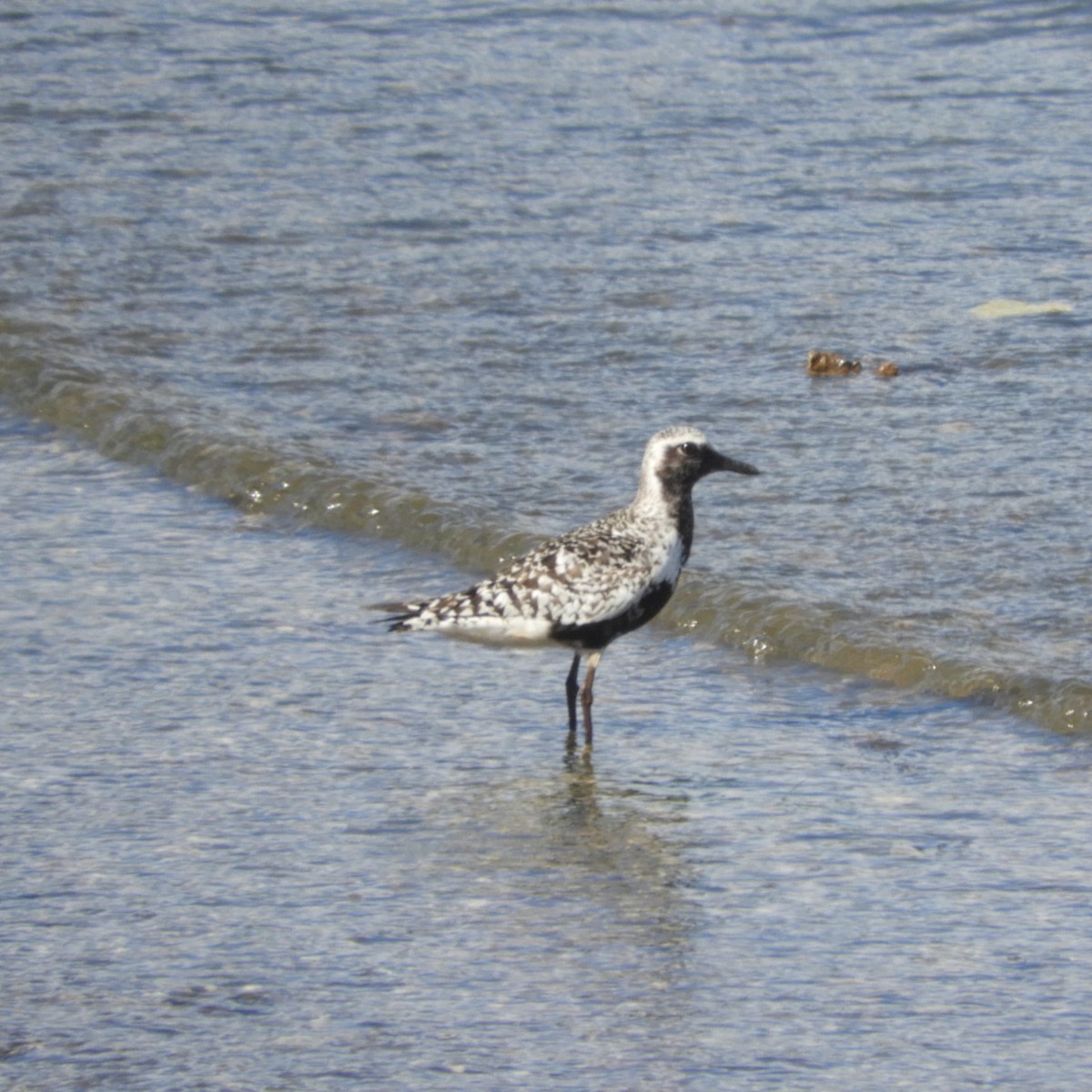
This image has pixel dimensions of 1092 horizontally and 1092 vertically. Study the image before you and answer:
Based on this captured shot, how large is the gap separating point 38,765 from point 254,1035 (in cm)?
172

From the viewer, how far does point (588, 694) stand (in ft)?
21.5

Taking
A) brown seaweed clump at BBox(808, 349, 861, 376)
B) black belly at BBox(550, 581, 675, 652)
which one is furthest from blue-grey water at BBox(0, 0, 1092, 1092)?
black belly at BBox(550, 581, 675, 652)

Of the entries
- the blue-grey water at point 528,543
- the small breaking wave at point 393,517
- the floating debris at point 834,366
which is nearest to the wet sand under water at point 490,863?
the blue-grey water at point 528,543

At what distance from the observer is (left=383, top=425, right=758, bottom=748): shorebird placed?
6.62 metres

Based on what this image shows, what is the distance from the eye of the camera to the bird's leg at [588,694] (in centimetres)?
648

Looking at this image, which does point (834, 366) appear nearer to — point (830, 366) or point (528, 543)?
point (830, 366)

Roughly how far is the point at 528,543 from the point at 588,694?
1.68m

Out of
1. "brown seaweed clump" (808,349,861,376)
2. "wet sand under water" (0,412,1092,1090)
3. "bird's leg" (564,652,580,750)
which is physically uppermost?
"brown seaweed clump" (808,349,861,376)

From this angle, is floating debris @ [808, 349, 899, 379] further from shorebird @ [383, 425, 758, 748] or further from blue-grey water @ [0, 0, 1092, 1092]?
shorebird @ [383, 425, 758, 748]

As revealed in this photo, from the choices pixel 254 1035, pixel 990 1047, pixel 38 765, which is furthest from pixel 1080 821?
pixel 38 765

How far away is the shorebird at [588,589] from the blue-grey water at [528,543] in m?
0.24

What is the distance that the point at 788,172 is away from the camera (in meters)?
12.7

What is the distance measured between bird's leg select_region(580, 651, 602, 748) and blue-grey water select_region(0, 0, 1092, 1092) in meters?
0.05

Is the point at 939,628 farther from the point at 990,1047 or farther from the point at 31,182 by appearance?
the point at 31,182
